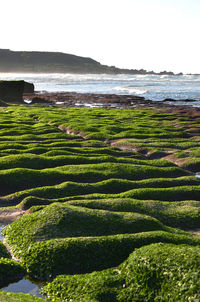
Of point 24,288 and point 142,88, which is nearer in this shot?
point 24,288

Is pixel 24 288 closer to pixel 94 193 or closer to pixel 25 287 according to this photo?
pixel 25 287

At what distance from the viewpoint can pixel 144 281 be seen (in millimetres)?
7246

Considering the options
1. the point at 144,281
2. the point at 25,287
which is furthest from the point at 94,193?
the point at 144,281

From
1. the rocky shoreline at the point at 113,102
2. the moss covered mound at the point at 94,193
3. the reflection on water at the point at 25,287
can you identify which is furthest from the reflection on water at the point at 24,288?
→ the rocky shoreline at the point at 113,102

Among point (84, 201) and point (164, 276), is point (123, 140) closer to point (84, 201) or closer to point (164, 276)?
point (84, 201)

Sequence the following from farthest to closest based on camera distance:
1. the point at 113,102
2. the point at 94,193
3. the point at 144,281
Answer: the point at 113,102, the point at 94,193, the point at 144,281

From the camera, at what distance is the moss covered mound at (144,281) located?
22.3 feet

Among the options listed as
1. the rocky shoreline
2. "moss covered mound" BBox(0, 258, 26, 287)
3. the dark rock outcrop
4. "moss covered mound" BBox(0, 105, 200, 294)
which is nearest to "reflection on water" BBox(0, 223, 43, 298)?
"moss covered mound" BBox(0, 258, 26, 287)

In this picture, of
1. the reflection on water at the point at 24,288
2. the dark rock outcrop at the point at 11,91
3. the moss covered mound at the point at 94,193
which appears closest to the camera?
the reflection on water at the point at 24,288

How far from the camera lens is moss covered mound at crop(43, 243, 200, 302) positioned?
6.80 metres

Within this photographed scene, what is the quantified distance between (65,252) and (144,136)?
1826cm

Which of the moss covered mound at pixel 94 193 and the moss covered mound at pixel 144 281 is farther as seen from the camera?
the moss covered mound at pixel 94 193

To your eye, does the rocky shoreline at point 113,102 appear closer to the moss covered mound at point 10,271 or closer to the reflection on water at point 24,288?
the moss covered mound at point 10,271

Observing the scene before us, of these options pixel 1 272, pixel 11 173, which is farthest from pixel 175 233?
pixel 11 173
